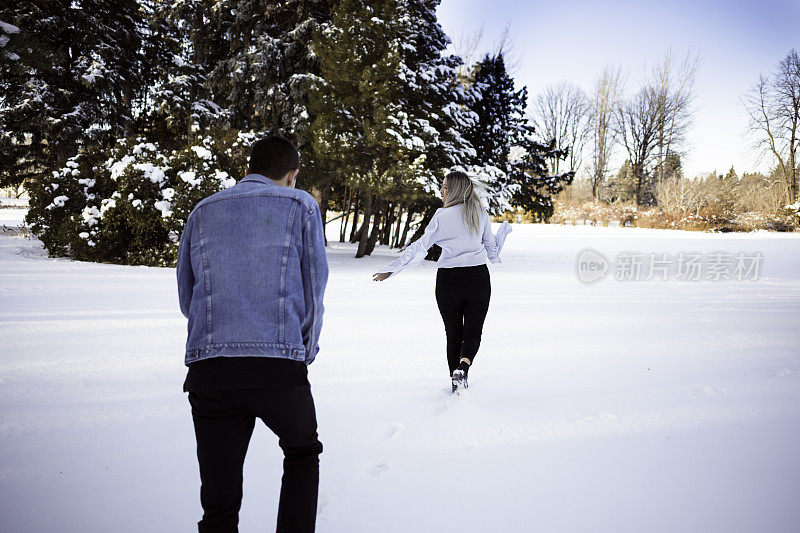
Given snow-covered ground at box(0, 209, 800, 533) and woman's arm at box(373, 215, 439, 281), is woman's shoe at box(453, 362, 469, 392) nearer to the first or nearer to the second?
snow-covered ground at box(0, 209, 800, 533)

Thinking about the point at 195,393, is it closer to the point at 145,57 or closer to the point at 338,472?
the point at 338,472

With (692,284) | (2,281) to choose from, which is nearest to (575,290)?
(692,284)

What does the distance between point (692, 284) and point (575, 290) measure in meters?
3.93

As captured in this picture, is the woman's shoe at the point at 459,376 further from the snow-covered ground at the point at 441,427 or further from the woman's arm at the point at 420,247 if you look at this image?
the woman's arm at the point at 420,247

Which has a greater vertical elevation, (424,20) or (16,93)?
(424,20)

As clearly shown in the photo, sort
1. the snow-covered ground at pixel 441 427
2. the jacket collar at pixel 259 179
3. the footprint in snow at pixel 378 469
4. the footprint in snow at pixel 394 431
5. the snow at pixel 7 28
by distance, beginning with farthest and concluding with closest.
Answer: the snow at pixel 7 28 < the footprint in snow at pixel 394 431 < the footprint in snow at pixel 378 469 < the snow-covered ground at pixel 441 427 < the jacket collar at pixel 259 179

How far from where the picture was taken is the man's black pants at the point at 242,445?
1629 millimetres

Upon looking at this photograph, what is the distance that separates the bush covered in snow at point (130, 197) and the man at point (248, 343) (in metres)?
11.0

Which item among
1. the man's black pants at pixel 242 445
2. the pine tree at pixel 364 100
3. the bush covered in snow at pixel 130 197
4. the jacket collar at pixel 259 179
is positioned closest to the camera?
the man's black pants at pixel 242 445

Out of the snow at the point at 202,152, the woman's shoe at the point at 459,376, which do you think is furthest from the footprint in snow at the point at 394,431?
the snow at the point at 202,152

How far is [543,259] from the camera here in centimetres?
1831

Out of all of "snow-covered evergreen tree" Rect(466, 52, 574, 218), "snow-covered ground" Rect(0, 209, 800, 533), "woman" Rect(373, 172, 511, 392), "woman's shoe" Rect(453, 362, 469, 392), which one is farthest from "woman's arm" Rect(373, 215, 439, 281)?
"snow-covered evergreen tree" Rect(466, 52, 574, 218)

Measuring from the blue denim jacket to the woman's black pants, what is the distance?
2.37m

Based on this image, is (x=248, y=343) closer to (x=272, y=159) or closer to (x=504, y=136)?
(x=272, y=159)
